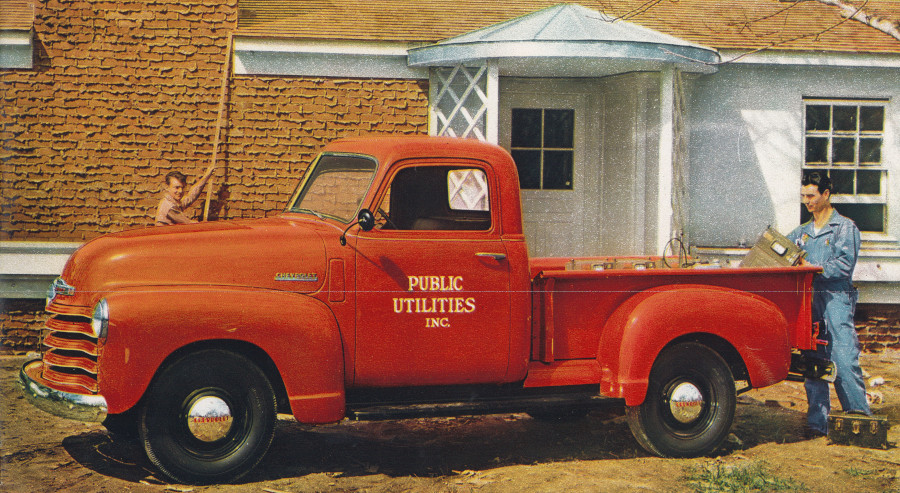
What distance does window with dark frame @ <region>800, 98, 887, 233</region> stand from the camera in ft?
38.3

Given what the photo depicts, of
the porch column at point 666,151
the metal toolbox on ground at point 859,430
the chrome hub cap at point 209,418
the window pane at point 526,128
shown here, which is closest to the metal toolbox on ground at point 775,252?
the metal toolbox on ground at point 859,430

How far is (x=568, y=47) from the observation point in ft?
32.0

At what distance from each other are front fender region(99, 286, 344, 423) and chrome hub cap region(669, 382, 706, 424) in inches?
86.1

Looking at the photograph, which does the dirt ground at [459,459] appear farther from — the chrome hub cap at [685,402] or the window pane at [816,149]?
the window pane at [816,149]

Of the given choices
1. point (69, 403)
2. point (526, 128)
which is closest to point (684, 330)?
point (69, 403)

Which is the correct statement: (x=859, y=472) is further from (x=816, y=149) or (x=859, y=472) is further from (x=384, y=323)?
(x=816, y=149)

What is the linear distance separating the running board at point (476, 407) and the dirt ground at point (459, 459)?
15.6 inches

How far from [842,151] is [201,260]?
8717mm

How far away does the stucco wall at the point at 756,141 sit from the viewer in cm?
1157

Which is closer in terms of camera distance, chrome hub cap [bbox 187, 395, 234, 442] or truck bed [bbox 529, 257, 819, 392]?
chrome hub cap [bbox 187, 395, 234, 442]

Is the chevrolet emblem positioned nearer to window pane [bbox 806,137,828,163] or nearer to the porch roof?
the porch roof

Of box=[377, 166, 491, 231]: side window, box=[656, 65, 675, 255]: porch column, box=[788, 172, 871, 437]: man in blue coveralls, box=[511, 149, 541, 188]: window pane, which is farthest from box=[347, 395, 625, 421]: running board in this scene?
box=[511, 149, 541, 188]: window pane

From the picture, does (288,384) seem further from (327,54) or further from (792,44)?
(792,44)

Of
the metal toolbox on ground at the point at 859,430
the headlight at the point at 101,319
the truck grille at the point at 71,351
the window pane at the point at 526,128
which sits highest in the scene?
the window pane at the point at 526,128
